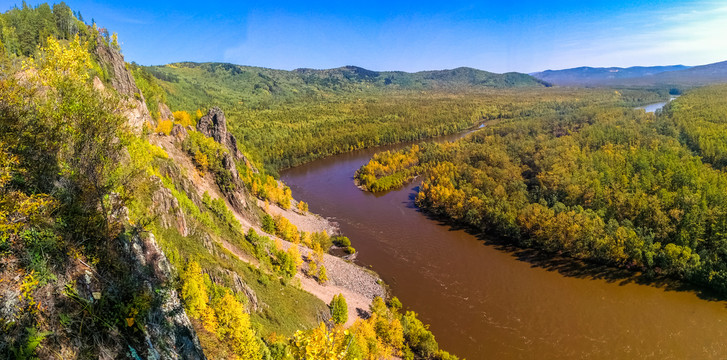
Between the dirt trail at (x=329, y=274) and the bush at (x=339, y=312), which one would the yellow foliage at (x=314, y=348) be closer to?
the bush at (x=339, y=312)

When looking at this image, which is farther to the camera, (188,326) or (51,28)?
(51,28)

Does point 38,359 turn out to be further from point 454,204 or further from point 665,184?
point 665,184

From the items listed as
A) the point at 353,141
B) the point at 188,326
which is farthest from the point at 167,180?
the point at 353,141

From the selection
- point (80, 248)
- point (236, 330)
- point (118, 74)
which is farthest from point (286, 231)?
point (80, 248)

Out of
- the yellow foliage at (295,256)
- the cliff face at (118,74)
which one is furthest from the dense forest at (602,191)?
the cliff face at (118,74)

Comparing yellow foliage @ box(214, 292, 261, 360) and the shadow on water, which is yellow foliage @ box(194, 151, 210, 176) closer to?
yellow foliage @ box(214, 292, 261, 360)

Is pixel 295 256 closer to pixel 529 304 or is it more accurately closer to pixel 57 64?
pixel 529 304
